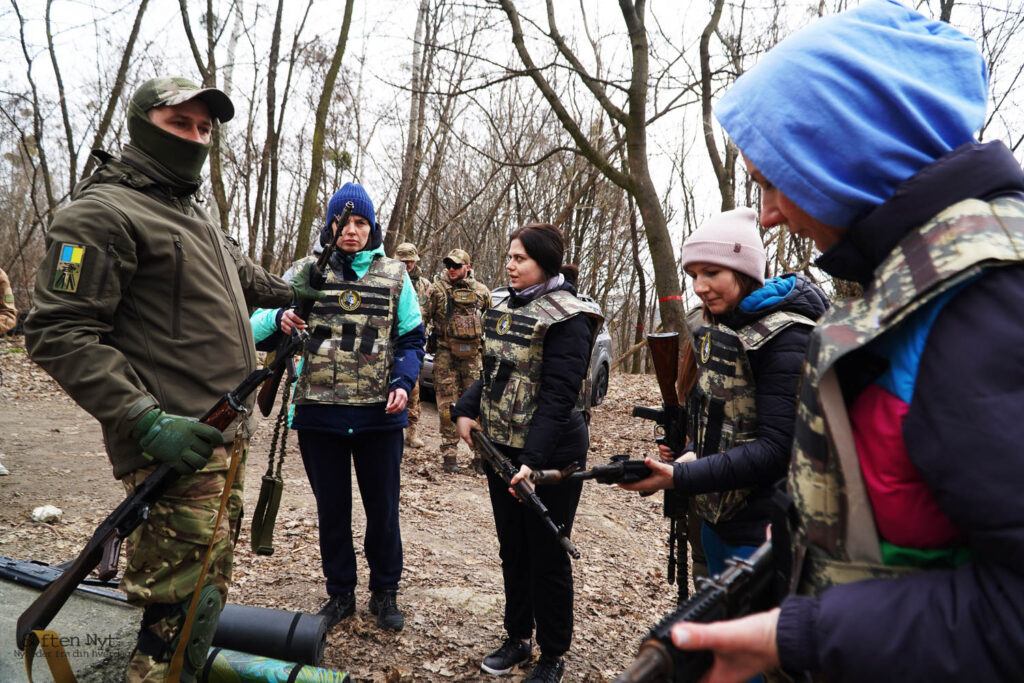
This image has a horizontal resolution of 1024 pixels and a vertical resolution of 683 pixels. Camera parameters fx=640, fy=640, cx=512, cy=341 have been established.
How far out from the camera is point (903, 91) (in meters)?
1.03

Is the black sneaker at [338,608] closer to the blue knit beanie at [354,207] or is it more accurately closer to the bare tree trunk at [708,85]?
the blue knit beanie at [354,207]

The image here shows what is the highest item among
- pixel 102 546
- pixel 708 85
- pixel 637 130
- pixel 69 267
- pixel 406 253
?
pixel 708 85

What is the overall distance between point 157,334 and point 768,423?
7.22 feet

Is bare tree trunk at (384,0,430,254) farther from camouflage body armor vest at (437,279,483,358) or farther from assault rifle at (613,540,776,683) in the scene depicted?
assault rifle at (613,540,776,683)

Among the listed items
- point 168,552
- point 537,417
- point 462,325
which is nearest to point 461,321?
point 462,325

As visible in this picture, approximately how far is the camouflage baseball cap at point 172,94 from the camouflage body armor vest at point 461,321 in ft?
16.7

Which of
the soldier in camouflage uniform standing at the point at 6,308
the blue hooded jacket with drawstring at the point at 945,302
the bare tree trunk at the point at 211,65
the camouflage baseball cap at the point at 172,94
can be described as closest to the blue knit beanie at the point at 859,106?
the blue hooded jacket with drawstring at the point at 945,302

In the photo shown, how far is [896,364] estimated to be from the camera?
961 mm

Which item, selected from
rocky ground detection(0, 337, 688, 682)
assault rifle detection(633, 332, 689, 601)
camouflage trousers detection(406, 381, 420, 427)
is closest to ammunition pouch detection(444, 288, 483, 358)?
camouflage trousers detection(406, 381, 420, 427)

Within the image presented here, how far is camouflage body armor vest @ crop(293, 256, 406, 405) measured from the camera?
3490 millimetres

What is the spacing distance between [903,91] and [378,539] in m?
3.34

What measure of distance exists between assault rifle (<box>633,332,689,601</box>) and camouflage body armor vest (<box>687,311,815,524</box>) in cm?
38

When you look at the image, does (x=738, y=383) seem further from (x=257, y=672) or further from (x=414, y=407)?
(x=414, y=407)

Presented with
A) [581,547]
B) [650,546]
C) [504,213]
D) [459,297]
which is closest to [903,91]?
[581,547]
